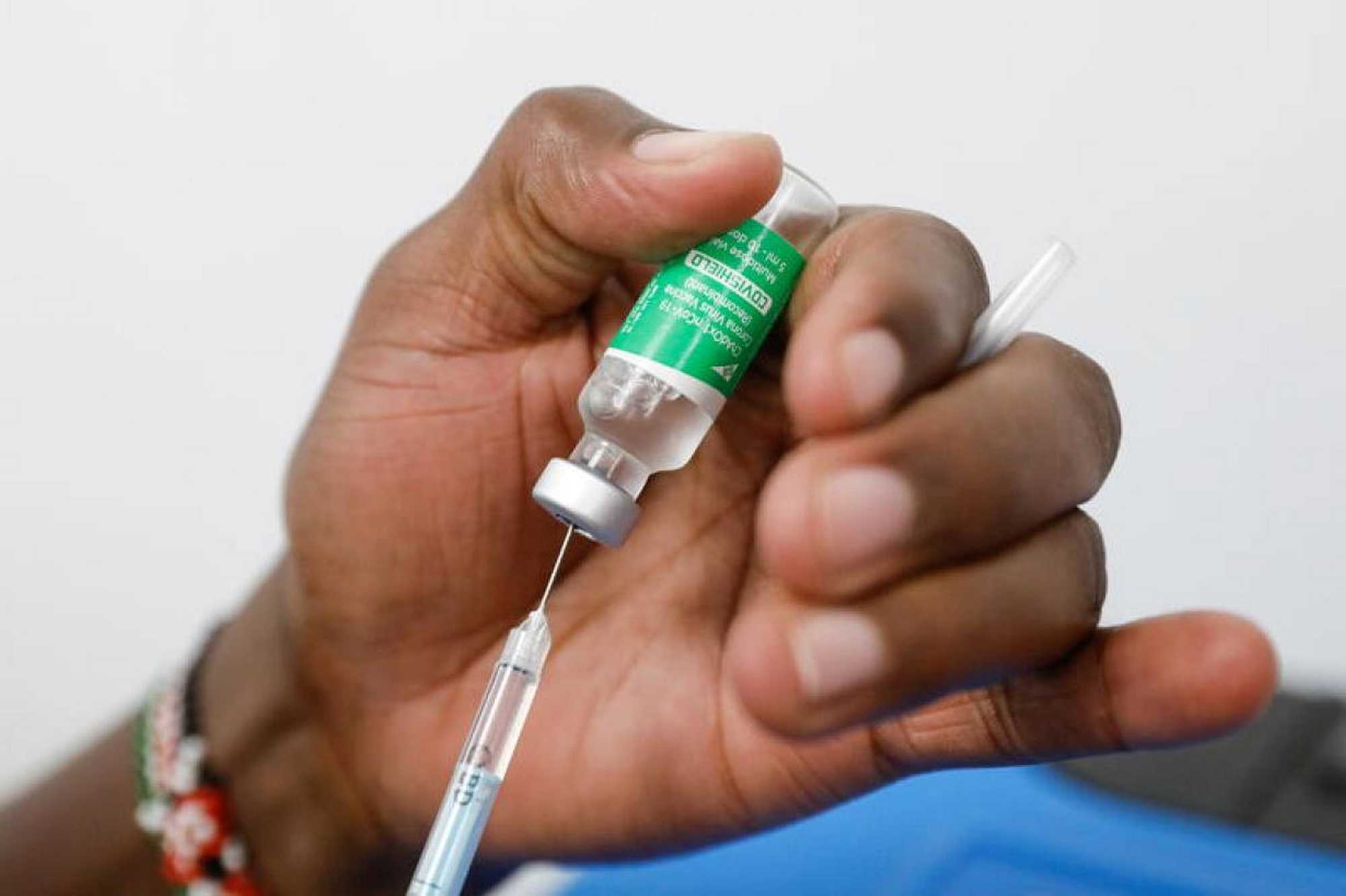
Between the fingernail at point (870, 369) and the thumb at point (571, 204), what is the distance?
0.17 metres

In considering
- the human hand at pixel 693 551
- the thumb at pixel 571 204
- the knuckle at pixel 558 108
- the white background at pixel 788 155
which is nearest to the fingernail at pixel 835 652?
the human hand at pixel 693 551

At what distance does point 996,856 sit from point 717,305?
81cm

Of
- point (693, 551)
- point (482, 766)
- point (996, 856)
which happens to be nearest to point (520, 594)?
point (693, 551)

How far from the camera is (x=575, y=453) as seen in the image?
796mm

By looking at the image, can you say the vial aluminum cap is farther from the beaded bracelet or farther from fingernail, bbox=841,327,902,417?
the beaded bracelet

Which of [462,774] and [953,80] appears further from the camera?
[953,80]

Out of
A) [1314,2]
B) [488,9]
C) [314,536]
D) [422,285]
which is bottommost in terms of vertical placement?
[314,536]

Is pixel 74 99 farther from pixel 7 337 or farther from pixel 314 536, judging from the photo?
pixel 314 536

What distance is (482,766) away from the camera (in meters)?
0.77

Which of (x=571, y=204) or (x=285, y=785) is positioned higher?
(x=571, y=204)

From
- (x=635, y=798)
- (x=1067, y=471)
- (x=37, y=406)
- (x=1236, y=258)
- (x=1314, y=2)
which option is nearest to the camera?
(x=1067, y=471)

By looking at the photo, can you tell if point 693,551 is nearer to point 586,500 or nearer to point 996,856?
point 586,500

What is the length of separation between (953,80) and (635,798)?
0.86m

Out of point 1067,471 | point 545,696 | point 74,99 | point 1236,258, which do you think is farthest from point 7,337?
point 1236,258
